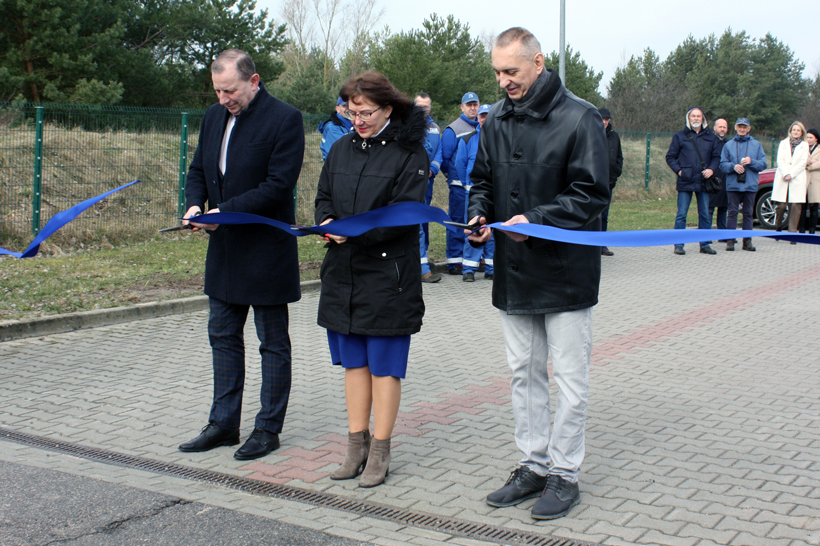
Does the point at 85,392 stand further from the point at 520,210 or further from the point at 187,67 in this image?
the point at 187,67

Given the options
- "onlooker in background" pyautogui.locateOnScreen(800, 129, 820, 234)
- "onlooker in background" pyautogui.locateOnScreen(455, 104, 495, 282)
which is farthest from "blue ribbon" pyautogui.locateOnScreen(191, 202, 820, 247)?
"onlooker in background" pyautogui.locateOnScreen(800, 129, 820, 234)

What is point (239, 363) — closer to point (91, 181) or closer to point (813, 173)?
point (91, 181)

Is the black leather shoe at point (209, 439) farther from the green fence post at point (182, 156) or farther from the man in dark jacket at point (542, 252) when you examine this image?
the green fence post at point (182, 156)

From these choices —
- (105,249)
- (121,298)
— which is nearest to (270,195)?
(121,298)

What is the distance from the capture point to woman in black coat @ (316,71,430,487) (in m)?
3.87

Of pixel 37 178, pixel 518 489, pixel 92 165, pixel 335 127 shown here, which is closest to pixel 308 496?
pixel 518 489

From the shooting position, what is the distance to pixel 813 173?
14133mm

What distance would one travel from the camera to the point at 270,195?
4262 millimetres

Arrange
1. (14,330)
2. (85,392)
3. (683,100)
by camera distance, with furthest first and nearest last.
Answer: (683,100) → (14,330) → (85,392)

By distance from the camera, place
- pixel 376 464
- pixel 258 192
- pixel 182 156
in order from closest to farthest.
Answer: pixel 376 464
pixel 258 192
pixel 182 156

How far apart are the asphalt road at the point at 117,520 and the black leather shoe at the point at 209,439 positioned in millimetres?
563

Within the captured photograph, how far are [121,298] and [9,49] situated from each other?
20.8 metres

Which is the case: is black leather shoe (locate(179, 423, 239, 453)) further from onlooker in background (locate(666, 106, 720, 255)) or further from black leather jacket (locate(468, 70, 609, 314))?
onlooker in background (locate(666, 106, 720, 255))

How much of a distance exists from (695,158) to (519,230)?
10.2m
